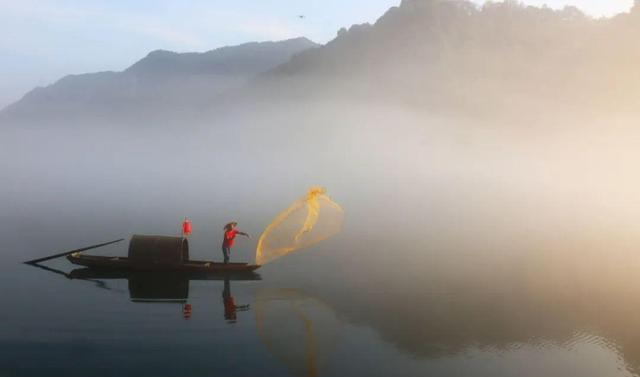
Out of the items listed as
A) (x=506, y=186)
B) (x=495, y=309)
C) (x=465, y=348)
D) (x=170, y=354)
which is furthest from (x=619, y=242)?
(x=506, y=186)

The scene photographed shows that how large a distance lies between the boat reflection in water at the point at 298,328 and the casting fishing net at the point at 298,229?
117 inches

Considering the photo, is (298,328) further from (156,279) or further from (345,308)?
(156,279)

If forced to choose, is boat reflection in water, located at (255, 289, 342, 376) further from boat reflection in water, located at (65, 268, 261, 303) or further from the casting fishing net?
boat reflection in water, located at (65, 268, 261, 303)

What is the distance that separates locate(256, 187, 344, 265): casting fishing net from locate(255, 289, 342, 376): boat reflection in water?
2.98m

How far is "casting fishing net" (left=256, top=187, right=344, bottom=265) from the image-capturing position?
36812 mm

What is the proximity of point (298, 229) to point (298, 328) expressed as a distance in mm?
9093

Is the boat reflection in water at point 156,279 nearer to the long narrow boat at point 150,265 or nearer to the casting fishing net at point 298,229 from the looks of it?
the long narrow boat at point 150,265

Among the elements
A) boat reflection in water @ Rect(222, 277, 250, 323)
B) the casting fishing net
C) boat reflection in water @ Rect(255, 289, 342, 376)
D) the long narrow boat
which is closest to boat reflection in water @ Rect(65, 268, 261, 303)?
the long narrow boat

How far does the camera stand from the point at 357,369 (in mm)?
25781

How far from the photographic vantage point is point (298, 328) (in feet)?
100

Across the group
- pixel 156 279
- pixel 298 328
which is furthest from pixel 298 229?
pixel 156 279

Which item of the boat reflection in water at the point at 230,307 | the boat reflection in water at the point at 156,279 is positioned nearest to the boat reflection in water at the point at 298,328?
the boat reflection in water at the point at 230,307

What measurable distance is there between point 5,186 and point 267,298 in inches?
4710

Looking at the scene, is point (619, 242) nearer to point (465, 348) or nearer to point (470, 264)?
point (470, 264)
